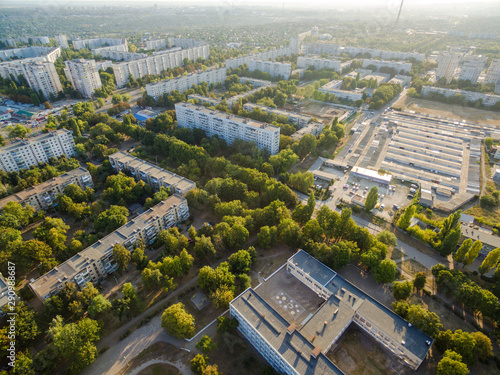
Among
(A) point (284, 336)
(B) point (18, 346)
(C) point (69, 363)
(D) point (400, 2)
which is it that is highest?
(D) point (400, 2)

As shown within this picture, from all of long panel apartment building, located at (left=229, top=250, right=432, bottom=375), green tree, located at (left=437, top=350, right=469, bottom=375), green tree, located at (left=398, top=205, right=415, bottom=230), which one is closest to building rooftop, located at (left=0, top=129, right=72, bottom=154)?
long panel apartment building, located at (left=229, top=250, right=432, bottom=375)

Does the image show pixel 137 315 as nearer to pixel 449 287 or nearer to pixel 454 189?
pixel 449 287

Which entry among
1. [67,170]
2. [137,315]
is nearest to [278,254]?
[137,315]

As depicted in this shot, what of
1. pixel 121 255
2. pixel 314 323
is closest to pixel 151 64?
pixel 121 255

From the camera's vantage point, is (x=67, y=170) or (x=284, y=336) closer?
(x=284, y=336)

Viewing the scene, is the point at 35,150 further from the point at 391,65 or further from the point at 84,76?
the point at 391,65

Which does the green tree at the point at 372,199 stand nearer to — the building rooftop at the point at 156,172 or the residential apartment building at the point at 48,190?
the building rooftop at the point at 156,172

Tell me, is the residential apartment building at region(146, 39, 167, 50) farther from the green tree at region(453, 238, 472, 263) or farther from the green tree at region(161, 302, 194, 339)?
the green tree at region(453, 238, 472, 263)
